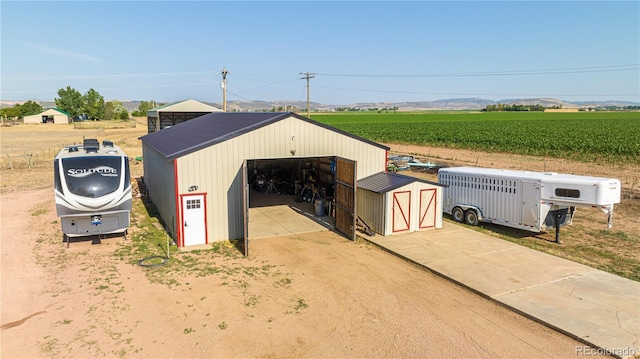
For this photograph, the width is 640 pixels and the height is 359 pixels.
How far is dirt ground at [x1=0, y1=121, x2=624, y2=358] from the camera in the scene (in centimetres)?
824

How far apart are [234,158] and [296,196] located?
780 cm

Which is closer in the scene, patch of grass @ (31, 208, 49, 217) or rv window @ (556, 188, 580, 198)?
rv window @ (556, 188, 580, 198)

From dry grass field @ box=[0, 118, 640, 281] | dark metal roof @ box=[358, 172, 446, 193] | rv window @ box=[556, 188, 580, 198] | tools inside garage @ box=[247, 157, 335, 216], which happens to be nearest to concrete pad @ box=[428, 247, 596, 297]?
dry grass field @ box=[0, 118, 640, 281]

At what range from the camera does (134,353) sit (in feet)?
26.2

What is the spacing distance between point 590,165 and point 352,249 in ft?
87.0

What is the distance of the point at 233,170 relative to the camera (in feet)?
50.3

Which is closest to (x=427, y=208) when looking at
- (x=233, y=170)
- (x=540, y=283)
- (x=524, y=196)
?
(x=524, y=196)

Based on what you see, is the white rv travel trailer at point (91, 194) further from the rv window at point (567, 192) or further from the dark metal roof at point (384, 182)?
the rv window at point (567, 192)

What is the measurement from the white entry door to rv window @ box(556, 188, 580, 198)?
12315mm

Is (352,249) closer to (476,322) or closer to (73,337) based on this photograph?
(476,322)

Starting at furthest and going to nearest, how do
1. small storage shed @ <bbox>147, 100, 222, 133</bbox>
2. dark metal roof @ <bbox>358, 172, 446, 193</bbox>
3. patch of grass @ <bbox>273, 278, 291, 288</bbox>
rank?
1. small storage shed @ <bbox>147, 100, 222, 133</bbox>
2. dark metal roof @ <bbox>358, 172, 446, 193</bbox>
3. patch of grass @ <bbox>273, 278, 291, 288</bbox>

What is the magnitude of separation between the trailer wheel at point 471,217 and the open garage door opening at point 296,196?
17.7ft

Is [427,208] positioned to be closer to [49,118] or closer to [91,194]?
[91,194]

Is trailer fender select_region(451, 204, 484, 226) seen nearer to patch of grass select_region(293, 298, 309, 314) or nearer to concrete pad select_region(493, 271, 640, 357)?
concrete pad select_region(493, 271, 640, 357)
